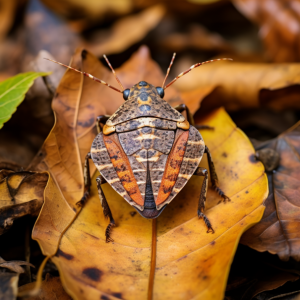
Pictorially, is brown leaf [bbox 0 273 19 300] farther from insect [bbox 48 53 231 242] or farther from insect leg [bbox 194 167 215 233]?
insect leg [bbox 194 167 215 233]

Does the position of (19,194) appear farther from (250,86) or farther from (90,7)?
(90,7)

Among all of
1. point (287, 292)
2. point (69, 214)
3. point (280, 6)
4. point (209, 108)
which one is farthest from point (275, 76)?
point (69, 214)

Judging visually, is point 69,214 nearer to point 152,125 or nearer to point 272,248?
point 152,125

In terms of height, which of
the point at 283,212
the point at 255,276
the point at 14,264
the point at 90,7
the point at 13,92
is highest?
the point at 90,7

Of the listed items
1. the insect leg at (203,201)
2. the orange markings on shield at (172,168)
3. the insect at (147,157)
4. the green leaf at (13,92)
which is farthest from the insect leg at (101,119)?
the insect leg at (203,201)

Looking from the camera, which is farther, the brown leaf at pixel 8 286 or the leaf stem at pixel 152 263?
the leaf stem at pixel 152 263

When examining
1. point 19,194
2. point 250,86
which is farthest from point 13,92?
point 250,86

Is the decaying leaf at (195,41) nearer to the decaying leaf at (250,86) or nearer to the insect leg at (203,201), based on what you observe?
the decaying leaf at (250,86)
